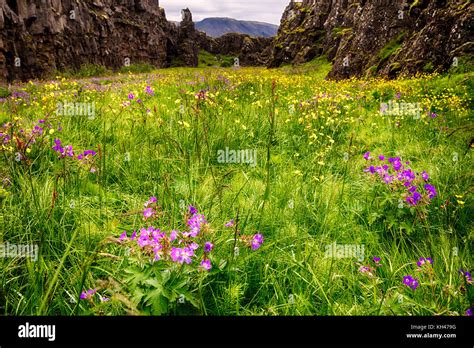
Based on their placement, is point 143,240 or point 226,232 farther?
point 226,232

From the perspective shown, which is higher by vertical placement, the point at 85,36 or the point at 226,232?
the point at 85,36

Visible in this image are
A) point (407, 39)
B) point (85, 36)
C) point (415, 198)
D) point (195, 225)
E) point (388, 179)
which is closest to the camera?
point (195, 225)

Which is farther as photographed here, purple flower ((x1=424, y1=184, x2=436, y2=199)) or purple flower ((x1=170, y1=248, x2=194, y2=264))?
purple flower ((x1=424, y1=184, x2=436, y2=199))

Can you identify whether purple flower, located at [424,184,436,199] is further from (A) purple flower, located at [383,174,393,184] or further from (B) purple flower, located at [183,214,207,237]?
(B) purple flower, located at [183,214,207,237]

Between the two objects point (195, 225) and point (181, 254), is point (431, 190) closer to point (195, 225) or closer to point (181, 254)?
point (195, 225)

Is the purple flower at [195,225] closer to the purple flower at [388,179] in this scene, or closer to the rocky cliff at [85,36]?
the purple flower at [388,179]

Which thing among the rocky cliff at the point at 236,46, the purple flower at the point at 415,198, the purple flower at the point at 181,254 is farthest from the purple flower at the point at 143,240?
the rocky cliff at the point at 236,46

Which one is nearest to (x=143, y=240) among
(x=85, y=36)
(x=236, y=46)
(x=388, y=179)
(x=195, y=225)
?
(x=195, y=225)

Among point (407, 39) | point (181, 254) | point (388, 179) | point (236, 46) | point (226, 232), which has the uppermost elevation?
point (236, 46)

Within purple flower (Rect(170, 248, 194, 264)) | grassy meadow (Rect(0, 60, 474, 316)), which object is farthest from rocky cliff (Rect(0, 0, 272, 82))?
purple flower (Rect(170, 248, 194, 264))

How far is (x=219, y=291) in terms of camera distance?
2.17 m

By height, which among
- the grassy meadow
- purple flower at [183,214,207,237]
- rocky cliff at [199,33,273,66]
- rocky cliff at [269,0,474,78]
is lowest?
the grassy meadow

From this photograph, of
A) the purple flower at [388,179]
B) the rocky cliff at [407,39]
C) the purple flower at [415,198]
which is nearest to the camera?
the purple flower at [415,198]

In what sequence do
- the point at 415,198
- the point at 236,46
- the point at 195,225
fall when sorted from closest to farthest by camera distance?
1. the point at 195,225
2. the point at 415,198
3. the point at 236,46
